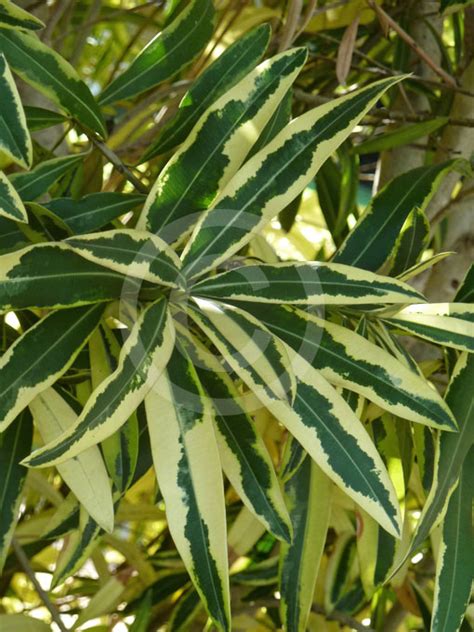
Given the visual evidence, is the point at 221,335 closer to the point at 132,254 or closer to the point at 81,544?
the point at 132,254

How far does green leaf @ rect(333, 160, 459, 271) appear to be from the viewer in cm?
61

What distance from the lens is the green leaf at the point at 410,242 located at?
1.94 feet

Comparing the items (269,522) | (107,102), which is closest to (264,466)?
(269,522)

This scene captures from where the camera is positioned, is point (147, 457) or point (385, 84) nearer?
point (385, 84)

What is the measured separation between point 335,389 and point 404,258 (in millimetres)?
128

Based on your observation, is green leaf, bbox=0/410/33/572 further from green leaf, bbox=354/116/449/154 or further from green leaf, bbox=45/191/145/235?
green leaf, bbox=354/116/449/154

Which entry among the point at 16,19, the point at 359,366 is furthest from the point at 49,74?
the point at 359,366

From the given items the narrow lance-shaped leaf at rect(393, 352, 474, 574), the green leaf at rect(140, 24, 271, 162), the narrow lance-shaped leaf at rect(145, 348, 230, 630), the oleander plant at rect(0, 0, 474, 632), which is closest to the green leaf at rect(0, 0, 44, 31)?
the oleander plant at rect(0, 0, 474, 632)

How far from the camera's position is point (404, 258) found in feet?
1.96

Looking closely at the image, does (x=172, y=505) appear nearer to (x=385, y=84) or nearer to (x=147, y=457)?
(x=147, y=457)

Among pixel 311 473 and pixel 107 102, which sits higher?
pixel 107 102

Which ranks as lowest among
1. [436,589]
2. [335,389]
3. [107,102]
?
[436,589]

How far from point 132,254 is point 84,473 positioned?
0.43ft

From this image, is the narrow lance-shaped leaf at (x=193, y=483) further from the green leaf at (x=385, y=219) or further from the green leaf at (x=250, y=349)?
the green leaf at (x=385, y=219)
